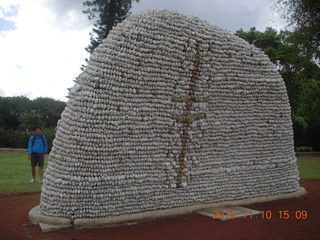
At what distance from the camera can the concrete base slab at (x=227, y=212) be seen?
21.9 feet

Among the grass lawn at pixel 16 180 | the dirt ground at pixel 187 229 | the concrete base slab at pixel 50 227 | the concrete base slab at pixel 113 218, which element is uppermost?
the grass lawn at pixel 16 180

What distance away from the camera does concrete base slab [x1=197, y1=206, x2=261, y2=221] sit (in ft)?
21.9

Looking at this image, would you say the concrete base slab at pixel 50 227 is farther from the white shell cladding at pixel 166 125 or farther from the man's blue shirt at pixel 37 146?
the man's blue shirt at pixel 37 146

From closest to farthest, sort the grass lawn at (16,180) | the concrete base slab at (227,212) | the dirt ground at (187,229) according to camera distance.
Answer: the dirt ground at (187,229) → the concrete base slab at (227,212) → the grass lawn at (16,180)

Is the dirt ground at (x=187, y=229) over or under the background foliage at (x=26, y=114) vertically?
under

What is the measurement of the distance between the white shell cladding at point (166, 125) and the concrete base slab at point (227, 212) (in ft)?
0.93

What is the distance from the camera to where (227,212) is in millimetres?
6980

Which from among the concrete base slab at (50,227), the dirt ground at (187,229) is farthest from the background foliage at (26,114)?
the concrete base slab at (50,227)

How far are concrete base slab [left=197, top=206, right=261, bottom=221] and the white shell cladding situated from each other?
28 centimetres

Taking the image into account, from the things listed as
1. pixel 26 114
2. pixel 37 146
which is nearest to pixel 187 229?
pixel 37 146

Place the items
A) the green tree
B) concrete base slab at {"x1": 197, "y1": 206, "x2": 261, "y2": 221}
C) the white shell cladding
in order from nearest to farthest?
the white shell cladding → concrete base slab at {"x1": 197, "y1": 206, "x2": 261, "y2": 221} → the green tree

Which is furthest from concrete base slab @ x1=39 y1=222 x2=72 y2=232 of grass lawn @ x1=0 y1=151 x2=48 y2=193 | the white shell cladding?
grass lawn @ x1=0 y1=151 x2=48 y2=193

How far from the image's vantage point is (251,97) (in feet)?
26.2

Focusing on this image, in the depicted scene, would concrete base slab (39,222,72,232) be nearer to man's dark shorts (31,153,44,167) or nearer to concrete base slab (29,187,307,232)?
concrete base slab (29,187,307,232)
